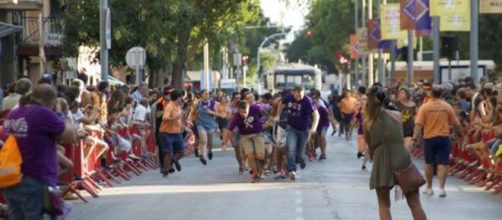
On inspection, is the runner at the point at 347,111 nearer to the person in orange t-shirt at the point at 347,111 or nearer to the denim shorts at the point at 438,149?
the person in orange t-shirt at the point at 347,111

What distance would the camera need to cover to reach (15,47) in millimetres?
41781

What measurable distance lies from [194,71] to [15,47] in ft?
195

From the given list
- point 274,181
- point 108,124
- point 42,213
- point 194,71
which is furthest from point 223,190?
point 194,71

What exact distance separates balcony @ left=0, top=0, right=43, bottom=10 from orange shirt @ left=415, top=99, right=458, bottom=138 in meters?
18.5

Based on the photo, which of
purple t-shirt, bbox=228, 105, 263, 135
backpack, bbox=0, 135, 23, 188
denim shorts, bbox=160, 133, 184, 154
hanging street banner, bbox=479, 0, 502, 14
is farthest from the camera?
hanging street banner, bbox=479, 0, 502, 14

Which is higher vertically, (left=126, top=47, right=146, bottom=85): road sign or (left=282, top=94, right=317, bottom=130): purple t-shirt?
(left=126, top=47, right=146, bottom=85): road sign

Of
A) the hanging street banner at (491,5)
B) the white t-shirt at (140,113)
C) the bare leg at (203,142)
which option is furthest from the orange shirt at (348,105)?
the white t-shirt at (140,113)

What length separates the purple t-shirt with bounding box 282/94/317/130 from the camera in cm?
2348

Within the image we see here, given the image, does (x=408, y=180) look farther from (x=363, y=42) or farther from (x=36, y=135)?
(x=363, y=42)

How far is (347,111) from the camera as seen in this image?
4175 cm

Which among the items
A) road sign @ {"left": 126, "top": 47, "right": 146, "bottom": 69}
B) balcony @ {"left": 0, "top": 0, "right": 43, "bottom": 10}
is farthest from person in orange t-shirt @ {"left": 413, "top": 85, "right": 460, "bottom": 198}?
balcony @ {"left": 0, "top": 0, "right": 43, "bottom": 10}

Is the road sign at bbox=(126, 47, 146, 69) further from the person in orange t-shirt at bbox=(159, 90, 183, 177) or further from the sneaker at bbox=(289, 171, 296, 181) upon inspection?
the sneaker at bbox=(289, 171, 296, 181)

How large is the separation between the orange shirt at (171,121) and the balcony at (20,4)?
11.8 m

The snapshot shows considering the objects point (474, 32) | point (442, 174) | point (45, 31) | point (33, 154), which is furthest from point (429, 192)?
point (45, 31)
